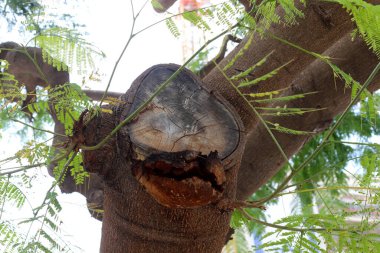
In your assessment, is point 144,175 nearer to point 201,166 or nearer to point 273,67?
point 201,166

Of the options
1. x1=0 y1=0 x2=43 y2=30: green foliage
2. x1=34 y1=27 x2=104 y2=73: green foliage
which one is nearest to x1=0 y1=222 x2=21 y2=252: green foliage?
x1=34 y1=27 x2=104 y2=73: green foliage

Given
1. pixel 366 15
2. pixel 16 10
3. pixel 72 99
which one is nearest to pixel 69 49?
pixel 72 99

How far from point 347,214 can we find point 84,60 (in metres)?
0.47

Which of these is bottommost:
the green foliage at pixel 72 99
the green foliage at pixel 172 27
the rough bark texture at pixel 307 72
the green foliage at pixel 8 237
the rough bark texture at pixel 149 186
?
the green foliage at pixel 8 237

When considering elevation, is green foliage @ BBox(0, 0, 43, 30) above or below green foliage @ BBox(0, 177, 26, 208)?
above

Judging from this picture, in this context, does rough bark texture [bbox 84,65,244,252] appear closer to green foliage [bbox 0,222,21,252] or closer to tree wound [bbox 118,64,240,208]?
tree wound [bbox 118,64,240,208]

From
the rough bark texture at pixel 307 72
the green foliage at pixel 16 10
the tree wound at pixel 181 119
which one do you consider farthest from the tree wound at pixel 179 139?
the green foliage at pixel 16 10

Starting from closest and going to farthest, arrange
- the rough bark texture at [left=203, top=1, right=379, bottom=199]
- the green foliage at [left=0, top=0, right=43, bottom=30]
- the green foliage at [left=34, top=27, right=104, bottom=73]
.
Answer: the green foliage at [left=34, top=27, right=104, bottom=73] < the rough bark texture at [left=203, top=1, right=379, bottom=199] < the green foliage at [left=0, top=0, right=43, bottom=30]

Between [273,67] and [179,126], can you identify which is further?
[273,67]

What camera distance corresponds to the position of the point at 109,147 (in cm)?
72

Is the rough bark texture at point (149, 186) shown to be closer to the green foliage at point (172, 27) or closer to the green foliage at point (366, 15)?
the green foliage at point (172, 27)

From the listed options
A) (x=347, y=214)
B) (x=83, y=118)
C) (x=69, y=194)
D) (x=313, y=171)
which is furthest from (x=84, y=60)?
(x=313, y=171)

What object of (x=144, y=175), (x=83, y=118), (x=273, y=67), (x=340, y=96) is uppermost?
(x=340, y=96)

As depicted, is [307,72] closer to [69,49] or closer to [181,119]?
[181,119]
